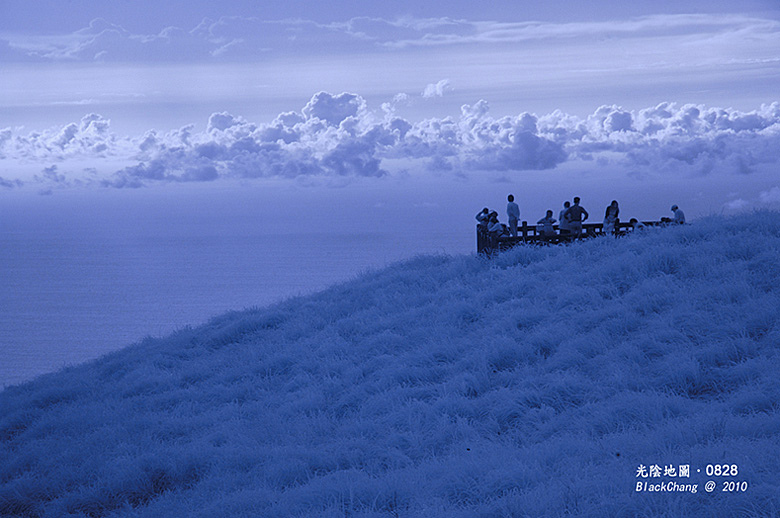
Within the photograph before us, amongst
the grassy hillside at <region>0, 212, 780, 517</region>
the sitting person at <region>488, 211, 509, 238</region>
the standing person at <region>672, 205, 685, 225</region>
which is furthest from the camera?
the sitting person at <region>488, 211, 509, 238</region>

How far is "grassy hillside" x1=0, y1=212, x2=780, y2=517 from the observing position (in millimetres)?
7777

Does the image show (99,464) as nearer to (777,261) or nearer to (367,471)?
(367,471)

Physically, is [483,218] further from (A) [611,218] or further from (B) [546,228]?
(A) [611,218]

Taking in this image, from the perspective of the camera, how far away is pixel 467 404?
37.6ft

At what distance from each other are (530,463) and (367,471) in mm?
2669

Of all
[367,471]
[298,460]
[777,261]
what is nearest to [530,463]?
[367,471]

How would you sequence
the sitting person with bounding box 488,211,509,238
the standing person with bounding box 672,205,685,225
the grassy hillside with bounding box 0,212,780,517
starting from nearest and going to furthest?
1. the grassy hillside with bounding box 0,212,780,517
2. the standing person with bounding box 672,205,685,225
3. the sitting person with bounding box 488,211,509,238

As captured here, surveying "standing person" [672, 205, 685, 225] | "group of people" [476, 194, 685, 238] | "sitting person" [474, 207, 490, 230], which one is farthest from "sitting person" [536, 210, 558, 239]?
"standing person" [672, 205, 685, 225]

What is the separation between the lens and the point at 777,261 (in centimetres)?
1488

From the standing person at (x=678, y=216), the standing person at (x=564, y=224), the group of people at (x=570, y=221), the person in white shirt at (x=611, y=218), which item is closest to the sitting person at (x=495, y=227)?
the group of people at (x=570, y=221)

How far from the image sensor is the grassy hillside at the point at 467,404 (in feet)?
25.5

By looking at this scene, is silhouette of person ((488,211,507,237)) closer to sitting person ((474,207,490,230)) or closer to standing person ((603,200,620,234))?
sitting person ((474,207,490,230))

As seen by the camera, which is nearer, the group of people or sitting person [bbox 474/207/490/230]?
the group of people

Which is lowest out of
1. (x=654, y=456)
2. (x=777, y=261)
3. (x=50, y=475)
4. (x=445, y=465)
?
(x=50, y=475)
